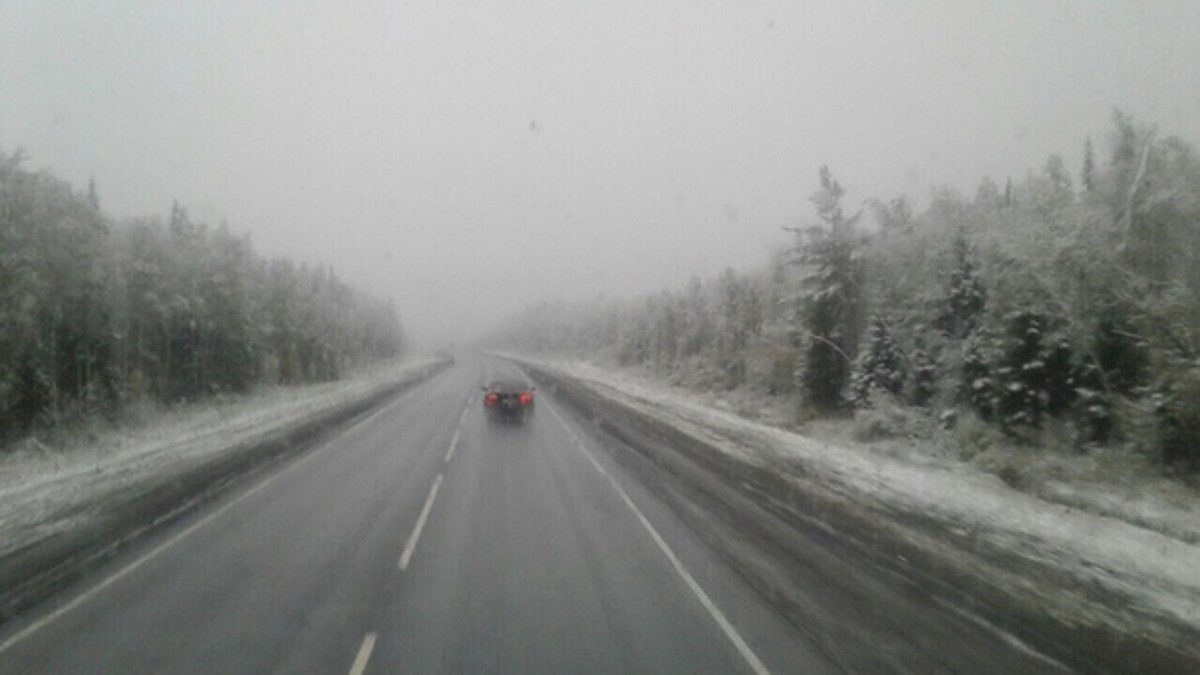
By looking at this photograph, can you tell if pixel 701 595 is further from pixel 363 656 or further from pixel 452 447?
pixel 452 447

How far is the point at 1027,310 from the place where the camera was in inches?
661

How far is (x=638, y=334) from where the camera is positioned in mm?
64625

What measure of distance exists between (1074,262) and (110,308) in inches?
1122

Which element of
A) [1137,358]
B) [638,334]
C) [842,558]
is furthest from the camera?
[638,334]

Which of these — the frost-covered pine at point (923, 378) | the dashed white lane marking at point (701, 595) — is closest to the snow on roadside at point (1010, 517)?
the frost-covered pine at point (923, 378)

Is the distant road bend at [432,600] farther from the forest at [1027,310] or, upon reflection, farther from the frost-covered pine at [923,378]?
the frost-covered pine at [923,378]

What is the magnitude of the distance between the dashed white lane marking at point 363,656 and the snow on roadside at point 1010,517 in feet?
24.7

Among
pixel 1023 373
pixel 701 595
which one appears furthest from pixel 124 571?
pixel 1023 373

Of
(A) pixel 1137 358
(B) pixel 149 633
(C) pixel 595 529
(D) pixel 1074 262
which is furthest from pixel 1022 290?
(B) pixel 149 633

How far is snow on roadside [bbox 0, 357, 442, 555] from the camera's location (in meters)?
9.90

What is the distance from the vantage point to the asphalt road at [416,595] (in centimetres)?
525

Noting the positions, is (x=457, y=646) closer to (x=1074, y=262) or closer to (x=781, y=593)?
(x=781, y=593)

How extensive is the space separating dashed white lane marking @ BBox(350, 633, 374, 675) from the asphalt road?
0.06 ft

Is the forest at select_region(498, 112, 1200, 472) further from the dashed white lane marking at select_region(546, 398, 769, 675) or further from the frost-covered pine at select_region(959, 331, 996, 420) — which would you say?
the dashed white lane marking at select_region(546, 398, 769, 675)
